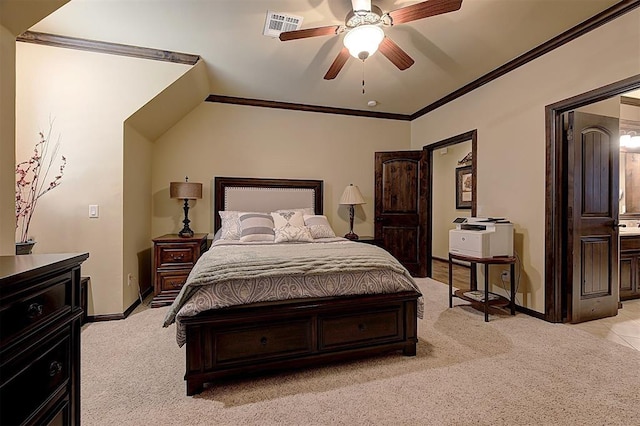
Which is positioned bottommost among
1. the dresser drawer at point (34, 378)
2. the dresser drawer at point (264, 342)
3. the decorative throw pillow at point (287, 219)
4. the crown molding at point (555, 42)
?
the dresser drawer at point (264, 342)

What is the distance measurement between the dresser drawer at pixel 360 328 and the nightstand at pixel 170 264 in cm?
212

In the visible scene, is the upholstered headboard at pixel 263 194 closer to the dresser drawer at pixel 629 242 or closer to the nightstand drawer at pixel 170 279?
the nightstand drawer at pixel 170 279

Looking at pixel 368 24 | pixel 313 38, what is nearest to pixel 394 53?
pixel 368 24

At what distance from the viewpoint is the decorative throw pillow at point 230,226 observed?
140 inches

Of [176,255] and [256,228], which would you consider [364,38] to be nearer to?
[256,228]

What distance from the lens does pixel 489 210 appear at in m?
3.71

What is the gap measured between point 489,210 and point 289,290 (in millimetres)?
2932

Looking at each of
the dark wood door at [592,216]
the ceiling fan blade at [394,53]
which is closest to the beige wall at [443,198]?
the dark wood door at [592,216]

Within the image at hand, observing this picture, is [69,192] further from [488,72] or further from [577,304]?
[577,304]

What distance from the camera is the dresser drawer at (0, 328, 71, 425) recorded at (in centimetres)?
86

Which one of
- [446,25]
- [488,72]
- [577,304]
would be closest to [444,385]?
[577,304]

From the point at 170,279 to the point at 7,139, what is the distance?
2402 mm

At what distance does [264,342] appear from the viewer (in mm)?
1983

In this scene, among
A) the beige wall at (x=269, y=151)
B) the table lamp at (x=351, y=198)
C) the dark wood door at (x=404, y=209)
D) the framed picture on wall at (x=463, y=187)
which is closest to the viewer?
the beige wall at (x=269, y=151)
